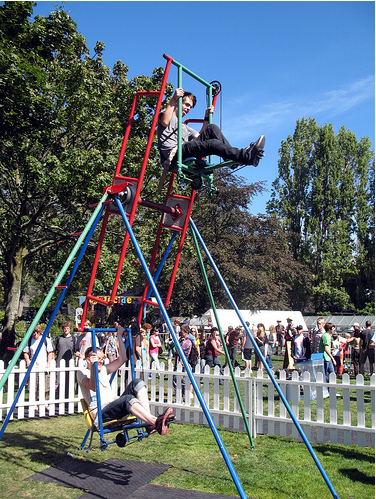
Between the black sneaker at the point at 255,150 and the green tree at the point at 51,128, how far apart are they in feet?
28.5

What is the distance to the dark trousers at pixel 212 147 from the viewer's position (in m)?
4.95

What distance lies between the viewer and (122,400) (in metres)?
5.45

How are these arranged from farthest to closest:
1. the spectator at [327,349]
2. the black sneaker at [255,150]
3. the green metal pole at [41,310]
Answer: the spectator at [327,349], the black sneaker at [255,150], the green metal pole at [41,310]

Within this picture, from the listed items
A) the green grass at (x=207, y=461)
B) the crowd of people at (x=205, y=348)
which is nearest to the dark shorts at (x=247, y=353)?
the crowd of people at (x=205, y=348)

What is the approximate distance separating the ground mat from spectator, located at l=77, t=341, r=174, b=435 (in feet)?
2.33

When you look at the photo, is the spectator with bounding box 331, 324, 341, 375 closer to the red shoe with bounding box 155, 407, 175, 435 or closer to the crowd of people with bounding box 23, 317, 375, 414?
the crowd of people with bounding box 23, 317, 375, 414

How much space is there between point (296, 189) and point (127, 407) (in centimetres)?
4214

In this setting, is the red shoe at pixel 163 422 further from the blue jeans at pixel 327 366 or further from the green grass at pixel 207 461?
the blue jeans at pixel 327 366

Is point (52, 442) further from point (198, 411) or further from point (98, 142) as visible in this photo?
point (98, 142)

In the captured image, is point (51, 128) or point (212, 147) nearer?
point (212, 147)

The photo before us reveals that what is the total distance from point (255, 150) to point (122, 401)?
10.7ft

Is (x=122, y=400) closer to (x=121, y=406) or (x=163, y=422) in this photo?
(x=121, y=406)

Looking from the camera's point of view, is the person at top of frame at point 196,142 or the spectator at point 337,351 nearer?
the person at top of frame at point 196,142

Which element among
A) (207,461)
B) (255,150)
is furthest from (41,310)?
(207,461)
